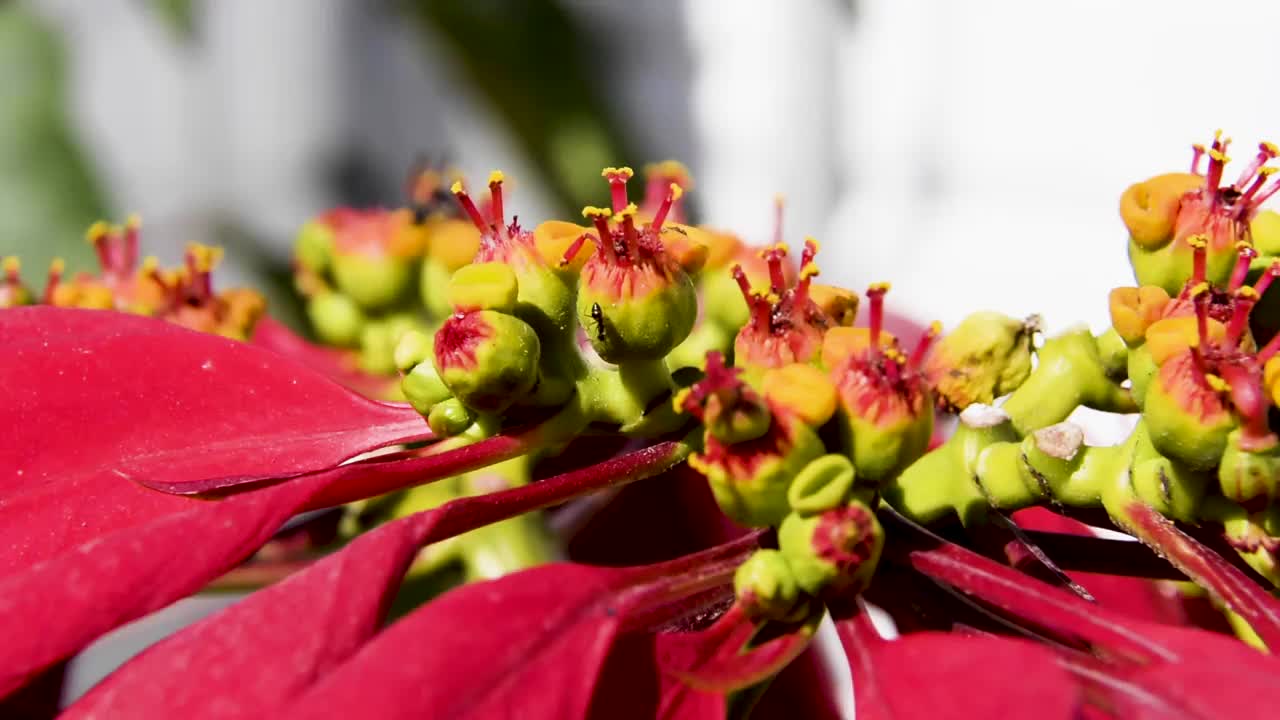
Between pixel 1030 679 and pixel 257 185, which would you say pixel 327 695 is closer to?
pixel 1030 679

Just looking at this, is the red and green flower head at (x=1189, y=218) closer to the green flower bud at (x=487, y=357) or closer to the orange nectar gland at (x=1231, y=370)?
the orange nectar gland at (x=1231, y=370)

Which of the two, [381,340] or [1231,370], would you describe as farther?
[381,340]

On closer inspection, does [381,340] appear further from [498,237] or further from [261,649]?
[261,649]

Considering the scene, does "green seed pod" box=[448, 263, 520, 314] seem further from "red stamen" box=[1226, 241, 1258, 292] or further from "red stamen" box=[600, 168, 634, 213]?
"red stamen" box=[1226, 241, 1258, 292]

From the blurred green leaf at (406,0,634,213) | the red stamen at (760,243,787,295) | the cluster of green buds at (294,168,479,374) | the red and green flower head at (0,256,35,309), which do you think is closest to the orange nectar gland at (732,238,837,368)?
the red stamen at (760,243,787,295)

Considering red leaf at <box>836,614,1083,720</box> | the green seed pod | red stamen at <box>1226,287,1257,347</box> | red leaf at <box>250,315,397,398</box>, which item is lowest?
red leaf at <box>250,315,397,398</box>

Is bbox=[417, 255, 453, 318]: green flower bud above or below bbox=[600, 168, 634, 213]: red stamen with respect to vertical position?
below

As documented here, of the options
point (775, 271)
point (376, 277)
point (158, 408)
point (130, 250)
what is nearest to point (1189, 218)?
point (775, 271)
